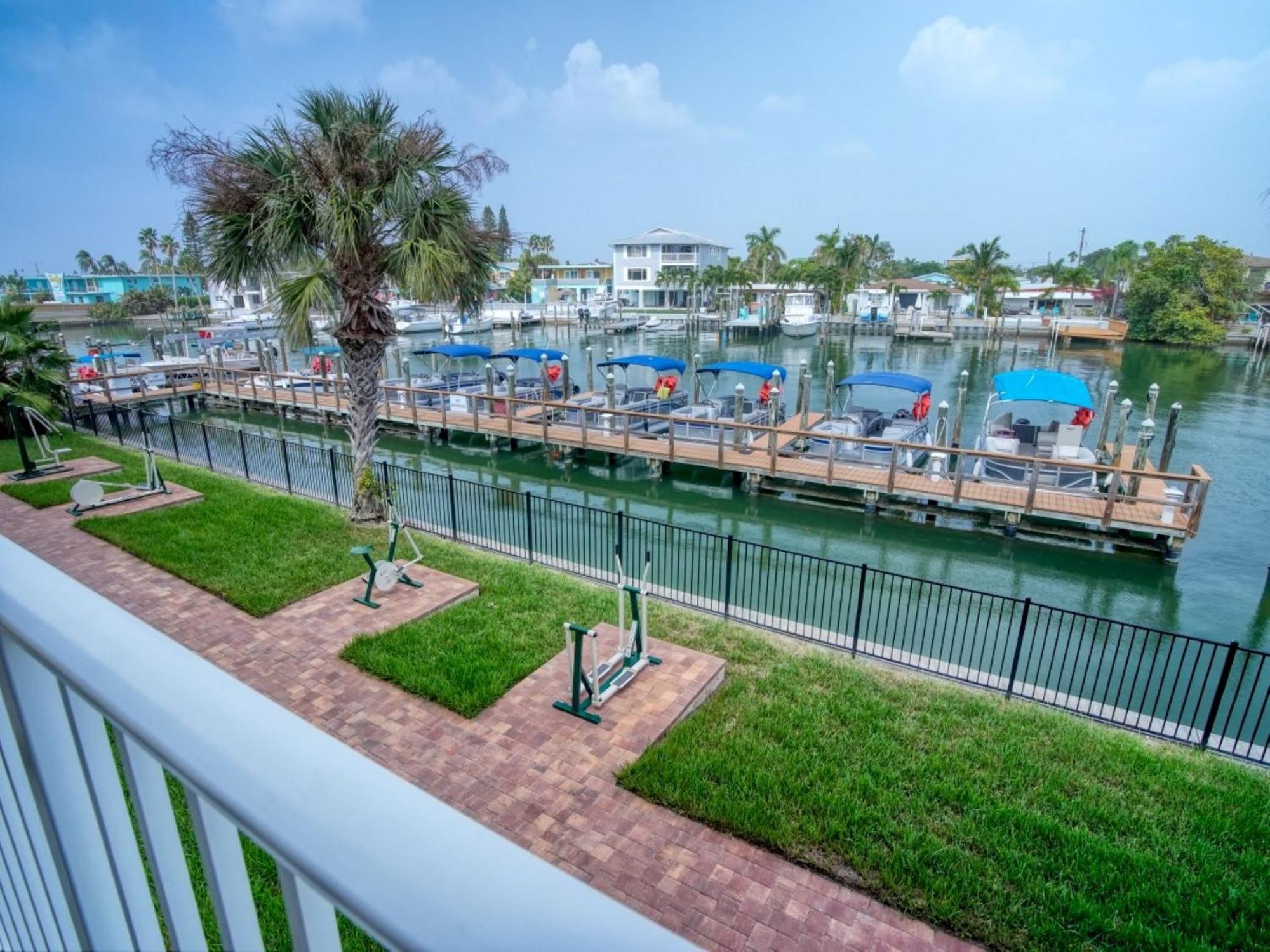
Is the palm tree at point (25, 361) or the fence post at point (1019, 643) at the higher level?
→ the palm tree at point (25, 361)

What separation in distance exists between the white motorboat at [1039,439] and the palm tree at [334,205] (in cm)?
1037

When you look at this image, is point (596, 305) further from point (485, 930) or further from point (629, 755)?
point (485, 930)

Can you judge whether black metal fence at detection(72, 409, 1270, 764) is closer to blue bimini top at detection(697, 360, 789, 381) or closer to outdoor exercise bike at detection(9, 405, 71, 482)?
outdoor exercise bike at detection(9, 405, 71, 482)

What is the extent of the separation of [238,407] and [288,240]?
1998cm

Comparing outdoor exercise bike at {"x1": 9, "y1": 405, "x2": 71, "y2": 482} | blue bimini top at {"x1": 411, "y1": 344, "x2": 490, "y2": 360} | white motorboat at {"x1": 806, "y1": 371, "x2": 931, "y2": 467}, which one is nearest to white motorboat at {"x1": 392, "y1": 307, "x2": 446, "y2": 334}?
blue bimini top at {"x1": 411, "y1": 344, "x2": 490, "y2": 360}

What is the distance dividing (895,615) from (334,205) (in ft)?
30.9

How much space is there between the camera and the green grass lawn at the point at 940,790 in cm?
421

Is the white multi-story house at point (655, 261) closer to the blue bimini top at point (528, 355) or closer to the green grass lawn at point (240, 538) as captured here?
the blue bimini top at point (528, 355)

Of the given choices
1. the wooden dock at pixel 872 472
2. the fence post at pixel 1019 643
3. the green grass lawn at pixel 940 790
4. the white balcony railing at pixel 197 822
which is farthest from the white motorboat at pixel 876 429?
the white balcony railing at pixel 197 822

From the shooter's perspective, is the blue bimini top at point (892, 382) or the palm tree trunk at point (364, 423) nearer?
the palm tree trunk at point (364, 423)

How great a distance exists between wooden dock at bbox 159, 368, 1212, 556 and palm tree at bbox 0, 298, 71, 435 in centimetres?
760

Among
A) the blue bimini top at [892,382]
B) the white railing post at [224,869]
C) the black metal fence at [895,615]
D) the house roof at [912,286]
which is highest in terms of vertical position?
the white railing post at [224,869]

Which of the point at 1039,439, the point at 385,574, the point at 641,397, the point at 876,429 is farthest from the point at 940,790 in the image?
the point at 641,397

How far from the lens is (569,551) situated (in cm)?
1162
